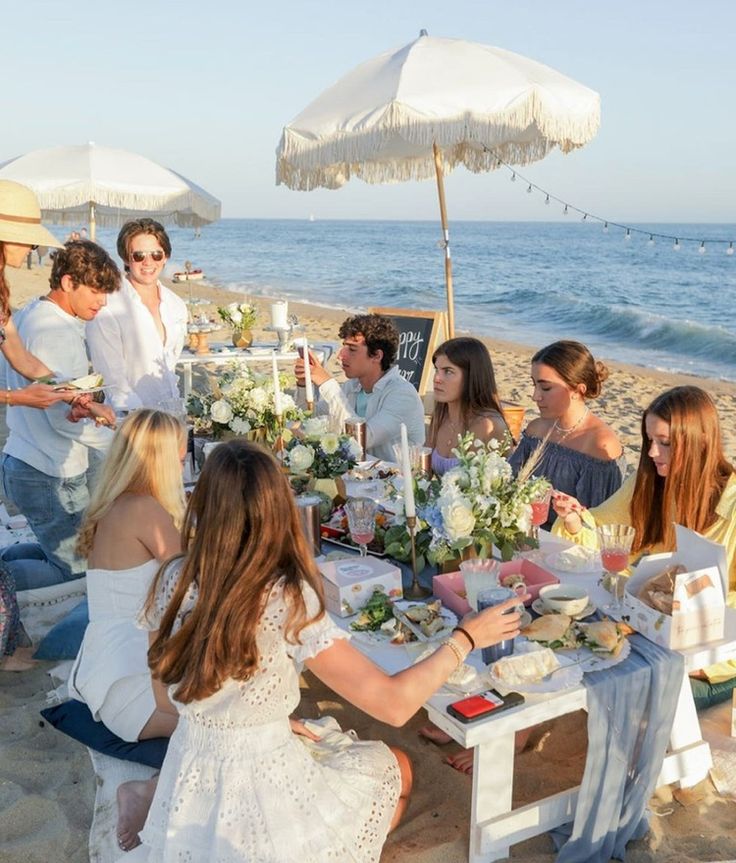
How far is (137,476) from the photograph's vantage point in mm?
2684

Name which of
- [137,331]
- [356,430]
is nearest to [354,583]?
[356,430]

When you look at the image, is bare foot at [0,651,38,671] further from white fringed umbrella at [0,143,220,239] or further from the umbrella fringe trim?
white fringed umbrella at [0,143,220,239]

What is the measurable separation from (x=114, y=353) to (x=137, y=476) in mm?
2222

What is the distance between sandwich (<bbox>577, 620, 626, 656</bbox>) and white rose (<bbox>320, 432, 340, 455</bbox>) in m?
1.47

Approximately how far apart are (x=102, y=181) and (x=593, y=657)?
25.2 feet

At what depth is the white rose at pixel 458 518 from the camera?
2541 mm

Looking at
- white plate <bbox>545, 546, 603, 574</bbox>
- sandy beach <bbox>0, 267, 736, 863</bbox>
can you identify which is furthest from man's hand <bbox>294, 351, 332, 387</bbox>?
white plate <bbox>545, 546, 603, 574</bbox>

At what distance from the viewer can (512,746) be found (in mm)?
2297

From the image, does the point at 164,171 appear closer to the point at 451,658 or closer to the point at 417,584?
the point at 417,584

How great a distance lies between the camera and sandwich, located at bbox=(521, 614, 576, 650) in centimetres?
235

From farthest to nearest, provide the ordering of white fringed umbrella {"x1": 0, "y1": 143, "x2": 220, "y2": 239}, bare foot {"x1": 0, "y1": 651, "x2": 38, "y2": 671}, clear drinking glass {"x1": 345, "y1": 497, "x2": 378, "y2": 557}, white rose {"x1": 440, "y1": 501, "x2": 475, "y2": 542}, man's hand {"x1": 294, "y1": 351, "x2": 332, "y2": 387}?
white fringed umbrella {"x1": 0, "y1": 143, "x2": 220, "y2": 239} < man's hand {"x1": 294, "y1": 351, "x2": 332, "y2": 387} < bare foot {"x1": 0, "y1": 651, "x2": 38, "y2": 671} < clear drinking glass {"x1": 345, "y1": 497, "x2": 378, "y2": 557} < white rose {"x1": 440, "y1": 501, "x2": 475, "y2": 542}

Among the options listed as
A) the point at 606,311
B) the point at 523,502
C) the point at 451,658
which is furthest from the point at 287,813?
the point at 606,311

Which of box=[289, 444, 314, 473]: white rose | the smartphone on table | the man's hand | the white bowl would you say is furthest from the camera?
the man's hand

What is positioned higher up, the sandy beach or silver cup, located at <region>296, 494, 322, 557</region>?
silver cup, located at <region>296, 494, 322, 557</region>
